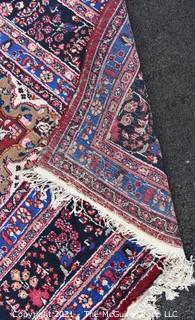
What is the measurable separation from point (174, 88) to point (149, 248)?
16.0 inches

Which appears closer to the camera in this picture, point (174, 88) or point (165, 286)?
point (165, 286)

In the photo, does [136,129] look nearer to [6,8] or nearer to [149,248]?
[149,248]

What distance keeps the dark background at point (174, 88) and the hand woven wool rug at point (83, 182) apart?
0.12 m

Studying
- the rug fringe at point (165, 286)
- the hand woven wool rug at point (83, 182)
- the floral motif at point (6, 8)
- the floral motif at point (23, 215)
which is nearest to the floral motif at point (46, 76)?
the hand woven wool rug at point (83, 182)

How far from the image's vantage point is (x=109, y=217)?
125cm

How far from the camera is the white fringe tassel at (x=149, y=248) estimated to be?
1.24 meters

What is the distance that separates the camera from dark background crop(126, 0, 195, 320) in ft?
4.55

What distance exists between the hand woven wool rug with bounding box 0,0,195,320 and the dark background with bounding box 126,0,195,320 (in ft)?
0.38

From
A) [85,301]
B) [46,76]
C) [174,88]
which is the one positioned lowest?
[85,301]

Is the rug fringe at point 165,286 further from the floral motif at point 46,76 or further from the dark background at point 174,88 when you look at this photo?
the floral motif at point 46,76

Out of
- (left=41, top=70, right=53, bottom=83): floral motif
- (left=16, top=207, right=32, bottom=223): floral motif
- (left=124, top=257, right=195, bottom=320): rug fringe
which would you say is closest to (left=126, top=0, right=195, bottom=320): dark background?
(left=124, top=257, right=195, bottom=320): rug fringe

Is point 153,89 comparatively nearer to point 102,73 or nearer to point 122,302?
point 102,73

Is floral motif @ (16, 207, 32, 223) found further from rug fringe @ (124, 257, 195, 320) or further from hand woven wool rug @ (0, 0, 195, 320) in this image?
rug fringe @ (124, 257, 195, 320)

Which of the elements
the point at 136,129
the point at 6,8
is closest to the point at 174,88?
the point at 136,129
